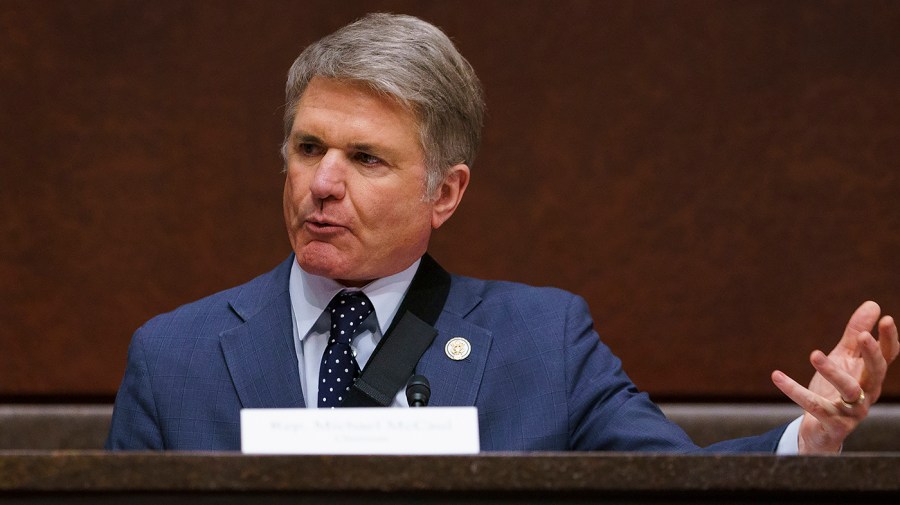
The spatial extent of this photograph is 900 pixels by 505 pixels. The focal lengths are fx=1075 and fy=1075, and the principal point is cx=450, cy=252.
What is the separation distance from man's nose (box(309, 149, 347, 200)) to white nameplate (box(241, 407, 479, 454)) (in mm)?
581

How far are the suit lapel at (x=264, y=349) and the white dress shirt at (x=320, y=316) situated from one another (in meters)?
0.03

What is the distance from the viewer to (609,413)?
6.08 feet

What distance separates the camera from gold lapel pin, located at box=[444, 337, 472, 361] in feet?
6.15

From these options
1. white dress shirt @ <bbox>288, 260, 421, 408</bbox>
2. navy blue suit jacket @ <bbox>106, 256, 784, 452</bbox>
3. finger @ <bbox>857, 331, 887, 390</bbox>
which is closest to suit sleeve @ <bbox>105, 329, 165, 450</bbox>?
navy blue suit jacket @ <bbox>106, 256, 784, 452</bbox>

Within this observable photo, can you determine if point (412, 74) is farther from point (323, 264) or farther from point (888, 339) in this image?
point (888, 339)

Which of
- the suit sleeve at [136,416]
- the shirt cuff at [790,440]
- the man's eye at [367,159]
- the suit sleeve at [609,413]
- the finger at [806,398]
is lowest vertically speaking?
the suit sleeve at [136,416]

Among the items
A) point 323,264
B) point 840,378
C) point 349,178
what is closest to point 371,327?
point 323,264

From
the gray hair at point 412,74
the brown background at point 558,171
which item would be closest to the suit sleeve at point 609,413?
the gray hair at point 412,74

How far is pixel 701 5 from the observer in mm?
2555

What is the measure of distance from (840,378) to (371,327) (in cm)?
79

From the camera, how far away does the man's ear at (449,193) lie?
1.99m

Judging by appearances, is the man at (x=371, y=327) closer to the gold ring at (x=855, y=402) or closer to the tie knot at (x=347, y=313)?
the tie knot at (x=347, y=313)

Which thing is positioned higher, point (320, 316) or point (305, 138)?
point (305, 138)

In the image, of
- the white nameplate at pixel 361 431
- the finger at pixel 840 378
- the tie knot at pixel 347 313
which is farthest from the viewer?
the tie knot at pixel 347 313
